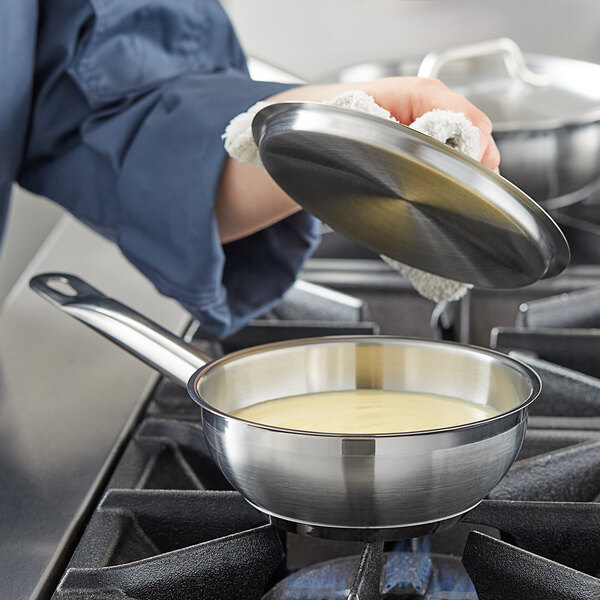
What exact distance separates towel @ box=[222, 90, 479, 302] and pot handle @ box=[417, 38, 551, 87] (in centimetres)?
40

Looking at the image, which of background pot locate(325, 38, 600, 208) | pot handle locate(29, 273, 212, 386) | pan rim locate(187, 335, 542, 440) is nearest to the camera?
pan rim locate(187, 335, 542, 440)

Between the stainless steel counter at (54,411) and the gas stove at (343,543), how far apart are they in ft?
0.04

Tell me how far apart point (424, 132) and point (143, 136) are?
0.23 m

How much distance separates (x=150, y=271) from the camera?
0.54 metres

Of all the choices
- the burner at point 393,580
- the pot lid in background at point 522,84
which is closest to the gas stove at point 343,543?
the burner at point 393,580

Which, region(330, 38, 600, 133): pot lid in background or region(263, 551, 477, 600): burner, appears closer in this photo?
region(263, 551, 477, 600): burner

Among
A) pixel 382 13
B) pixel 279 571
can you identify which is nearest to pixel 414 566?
pixel 279 571

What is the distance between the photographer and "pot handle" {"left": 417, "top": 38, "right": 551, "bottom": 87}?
31.3 inches

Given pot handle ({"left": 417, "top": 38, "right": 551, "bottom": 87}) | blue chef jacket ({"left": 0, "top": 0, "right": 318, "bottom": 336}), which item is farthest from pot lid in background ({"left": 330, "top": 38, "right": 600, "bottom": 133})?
blue chef jacket ({"left": 0, "top": 0, "right": 318, "bottom": 336})

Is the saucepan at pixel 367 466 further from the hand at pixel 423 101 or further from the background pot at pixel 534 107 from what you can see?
the background pot at pixel 534 107

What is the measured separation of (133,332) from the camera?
0.43 meters

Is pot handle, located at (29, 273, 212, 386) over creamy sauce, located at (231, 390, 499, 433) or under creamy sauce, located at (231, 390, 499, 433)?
over

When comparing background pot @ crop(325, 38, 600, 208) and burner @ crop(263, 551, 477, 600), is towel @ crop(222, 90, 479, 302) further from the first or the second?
background pot @ crop(325, 38, 600, 208)

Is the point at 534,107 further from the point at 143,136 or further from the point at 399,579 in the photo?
the point at 399,579
